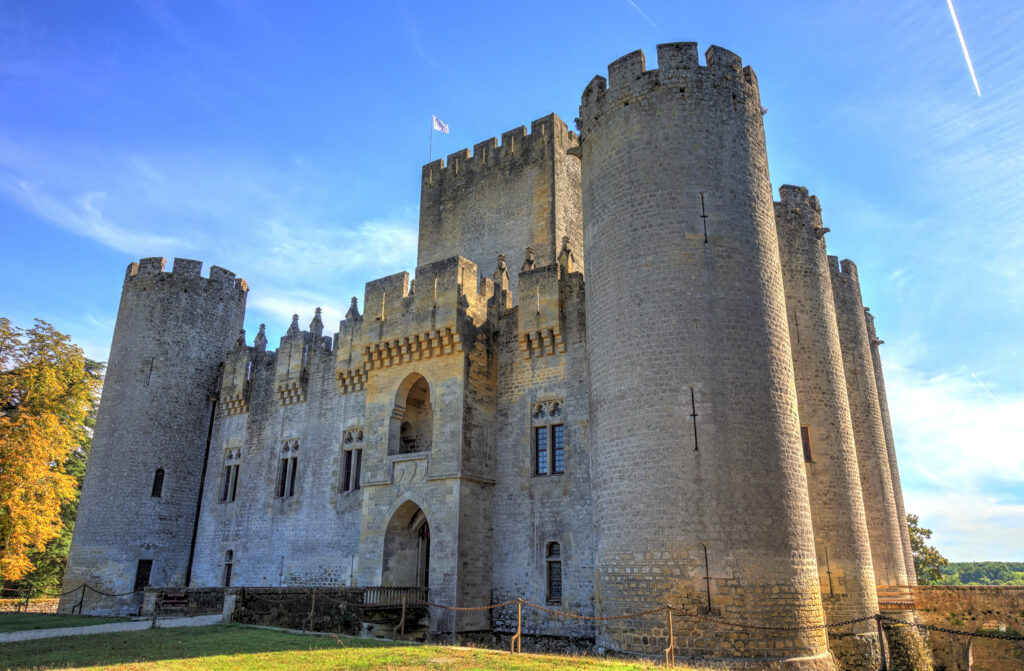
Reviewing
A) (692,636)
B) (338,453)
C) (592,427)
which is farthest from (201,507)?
(692,636)

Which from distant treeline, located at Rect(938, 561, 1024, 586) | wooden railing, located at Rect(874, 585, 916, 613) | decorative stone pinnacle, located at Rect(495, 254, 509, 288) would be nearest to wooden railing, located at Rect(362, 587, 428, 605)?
decorative stone pinnacle, located at Rect(495, 254, 509, 288)

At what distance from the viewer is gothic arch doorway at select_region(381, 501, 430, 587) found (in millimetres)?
21234

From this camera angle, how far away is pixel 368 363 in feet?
77.9

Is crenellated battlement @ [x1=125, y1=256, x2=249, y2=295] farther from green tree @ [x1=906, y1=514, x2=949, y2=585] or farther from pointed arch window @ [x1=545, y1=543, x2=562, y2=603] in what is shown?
green tree @ [x1=906, y1=514, x2=949, y2=585]

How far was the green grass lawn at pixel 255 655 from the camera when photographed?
437 inches

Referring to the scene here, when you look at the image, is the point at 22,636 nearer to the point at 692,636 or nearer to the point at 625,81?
the point at 692,636

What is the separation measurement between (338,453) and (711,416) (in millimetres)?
15159

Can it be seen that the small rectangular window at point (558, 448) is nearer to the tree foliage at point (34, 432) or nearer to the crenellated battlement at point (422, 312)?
the crenellated battlement at point (422, 312)

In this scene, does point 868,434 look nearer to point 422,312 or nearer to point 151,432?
point 422,312

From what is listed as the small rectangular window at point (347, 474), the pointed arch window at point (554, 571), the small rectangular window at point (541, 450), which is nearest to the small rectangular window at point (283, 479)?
the small rectangular window at point (347, 474)

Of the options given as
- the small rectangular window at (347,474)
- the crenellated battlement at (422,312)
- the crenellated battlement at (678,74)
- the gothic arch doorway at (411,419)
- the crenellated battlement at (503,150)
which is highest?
the crenellated battlement at (503,150)

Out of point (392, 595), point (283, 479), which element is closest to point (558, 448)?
point (392, 595)

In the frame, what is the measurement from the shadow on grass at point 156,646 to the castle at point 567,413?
5726 mm

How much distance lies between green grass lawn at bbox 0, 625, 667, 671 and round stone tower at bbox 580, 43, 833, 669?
2.84 m
